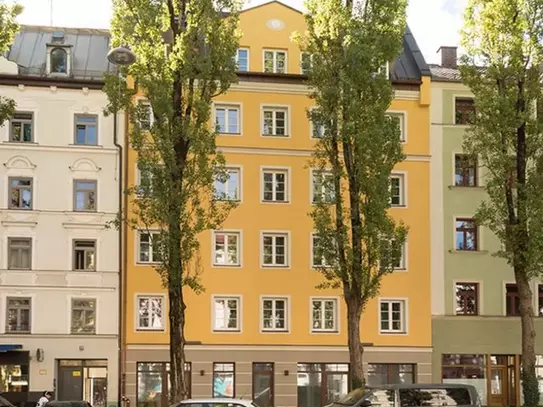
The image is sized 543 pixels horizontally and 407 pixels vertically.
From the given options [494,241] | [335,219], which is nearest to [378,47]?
[335,219]

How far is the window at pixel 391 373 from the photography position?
44219 millimetres

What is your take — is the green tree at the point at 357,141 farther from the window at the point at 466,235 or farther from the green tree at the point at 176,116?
the window at the point at 466,235

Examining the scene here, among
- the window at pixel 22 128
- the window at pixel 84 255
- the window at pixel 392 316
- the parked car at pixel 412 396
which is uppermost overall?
the window at pixel 22 128

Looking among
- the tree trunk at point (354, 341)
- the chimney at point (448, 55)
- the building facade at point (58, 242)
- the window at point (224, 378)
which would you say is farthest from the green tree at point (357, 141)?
the chimney at point (448, 55)

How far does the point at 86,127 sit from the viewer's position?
145 feet

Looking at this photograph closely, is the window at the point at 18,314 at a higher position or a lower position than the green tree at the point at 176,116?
lower

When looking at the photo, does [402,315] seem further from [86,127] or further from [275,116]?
[86,127]

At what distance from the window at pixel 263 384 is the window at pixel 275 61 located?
1324 cm

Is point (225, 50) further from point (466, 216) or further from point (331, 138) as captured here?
point (466, 216)

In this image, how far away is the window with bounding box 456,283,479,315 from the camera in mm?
44875

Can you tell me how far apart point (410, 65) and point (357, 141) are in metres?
12.4

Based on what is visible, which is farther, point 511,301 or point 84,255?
point 511,301

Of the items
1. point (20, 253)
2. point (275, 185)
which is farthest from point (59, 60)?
point (275, 185)

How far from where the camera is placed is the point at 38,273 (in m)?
42.7
